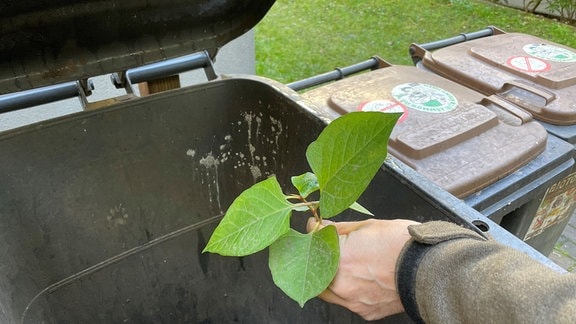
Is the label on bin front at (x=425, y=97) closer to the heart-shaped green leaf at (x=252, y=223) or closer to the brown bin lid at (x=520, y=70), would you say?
the brown bin lid at (x=520, y=70)

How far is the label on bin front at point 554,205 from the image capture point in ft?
5.37

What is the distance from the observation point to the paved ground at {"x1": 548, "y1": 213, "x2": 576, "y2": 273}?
2.38 m

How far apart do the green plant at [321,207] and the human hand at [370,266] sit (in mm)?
99

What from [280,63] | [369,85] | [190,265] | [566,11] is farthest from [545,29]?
[190,265]

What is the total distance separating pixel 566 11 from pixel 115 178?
574cm

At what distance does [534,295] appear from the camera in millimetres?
630

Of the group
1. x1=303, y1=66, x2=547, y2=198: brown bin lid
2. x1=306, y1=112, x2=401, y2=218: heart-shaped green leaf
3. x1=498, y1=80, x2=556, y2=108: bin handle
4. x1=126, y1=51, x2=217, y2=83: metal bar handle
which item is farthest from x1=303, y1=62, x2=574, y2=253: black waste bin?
A: x1=306, y1=112, x2=401, y2=218: heart-shaped green leaf

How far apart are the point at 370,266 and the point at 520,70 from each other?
133 cm

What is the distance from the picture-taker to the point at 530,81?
1.80m

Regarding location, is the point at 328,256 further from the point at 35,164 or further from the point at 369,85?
the point at 369,85

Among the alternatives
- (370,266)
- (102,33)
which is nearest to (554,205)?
(370,266)

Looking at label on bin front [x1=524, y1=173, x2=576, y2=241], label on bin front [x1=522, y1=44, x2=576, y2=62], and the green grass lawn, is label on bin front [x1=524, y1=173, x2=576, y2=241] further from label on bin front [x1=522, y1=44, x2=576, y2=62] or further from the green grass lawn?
the green grass lawn

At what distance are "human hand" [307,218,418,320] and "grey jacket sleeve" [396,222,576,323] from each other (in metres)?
0.04

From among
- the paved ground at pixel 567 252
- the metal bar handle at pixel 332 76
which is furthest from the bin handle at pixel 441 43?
the paved ground at pixel 567 252
